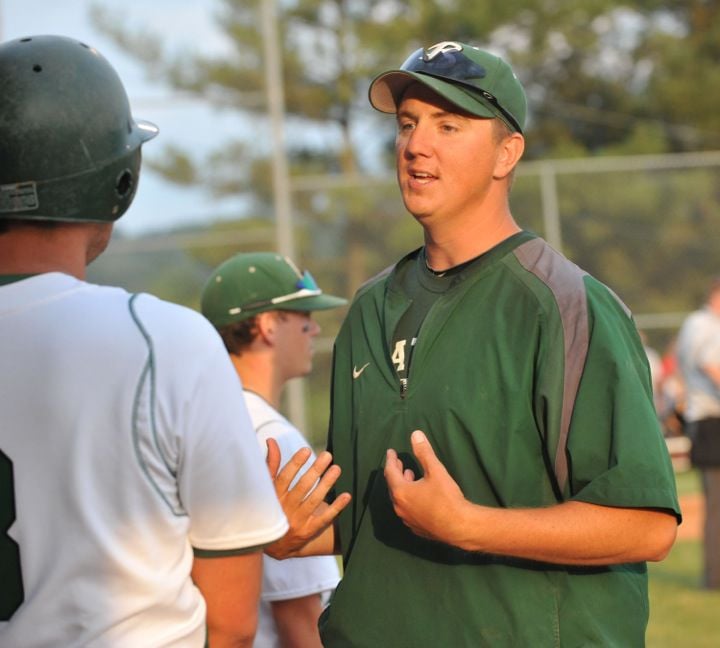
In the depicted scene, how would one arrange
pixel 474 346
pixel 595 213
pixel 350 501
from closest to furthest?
pixel 474 346, pixel 350 501, pixel 595 213

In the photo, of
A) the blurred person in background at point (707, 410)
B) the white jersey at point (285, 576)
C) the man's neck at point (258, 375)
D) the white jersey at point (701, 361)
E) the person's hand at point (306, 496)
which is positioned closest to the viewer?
the person's hand at point (306, 496)

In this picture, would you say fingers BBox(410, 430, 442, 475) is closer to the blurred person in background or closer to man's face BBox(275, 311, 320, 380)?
man's face BBox(275, 311, 320, 380)

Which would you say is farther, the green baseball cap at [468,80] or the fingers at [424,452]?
the green baseball cap at [468,80]

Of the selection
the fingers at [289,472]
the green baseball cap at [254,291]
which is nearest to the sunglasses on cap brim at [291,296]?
the green baseball cap at [254,291]

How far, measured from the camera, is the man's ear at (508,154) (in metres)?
3.29

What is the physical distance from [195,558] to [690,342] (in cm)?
895

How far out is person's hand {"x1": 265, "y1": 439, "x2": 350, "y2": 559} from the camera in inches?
120

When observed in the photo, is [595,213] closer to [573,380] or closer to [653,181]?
[653,181]

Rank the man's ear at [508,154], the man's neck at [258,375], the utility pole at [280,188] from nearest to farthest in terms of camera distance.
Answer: the man's ear at [508,154] → the man's neck at [258,375] → the utility pole at [280,188]

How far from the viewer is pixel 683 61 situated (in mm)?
32688

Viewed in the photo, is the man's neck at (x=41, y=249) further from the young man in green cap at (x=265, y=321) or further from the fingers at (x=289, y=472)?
the young man in green cap at (x=265, y=321)

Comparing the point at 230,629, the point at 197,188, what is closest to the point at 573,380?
the point at 230,629

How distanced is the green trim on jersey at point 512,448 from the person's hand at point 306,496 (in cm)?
16

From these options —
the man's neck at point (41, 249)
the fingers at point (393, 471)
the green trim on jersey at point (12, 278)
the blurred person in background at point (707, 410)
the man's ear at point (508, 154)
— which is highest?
the man's ear at point (508, 154)
